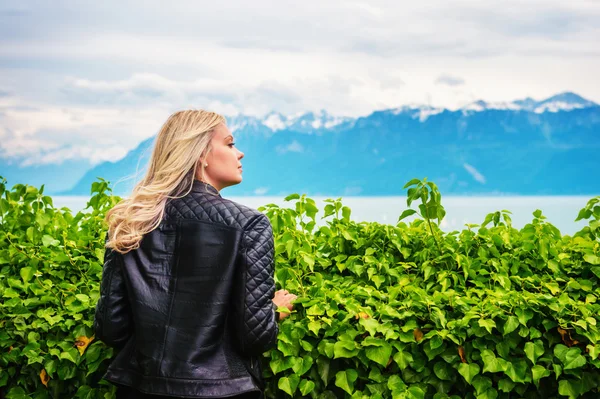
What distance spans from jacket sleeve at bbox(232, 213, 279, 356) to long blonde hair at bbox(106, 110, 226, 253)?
1.25ft

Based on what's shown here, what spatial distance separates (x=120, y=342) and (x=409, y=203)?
1728 mm

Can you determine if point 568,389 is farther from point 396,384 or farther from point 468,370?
point 396,384

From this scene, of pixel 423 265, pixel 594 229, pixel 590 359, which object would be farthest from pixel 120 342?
pixel 594 229

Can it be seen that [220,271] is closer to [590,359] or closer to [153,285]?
[153,285]

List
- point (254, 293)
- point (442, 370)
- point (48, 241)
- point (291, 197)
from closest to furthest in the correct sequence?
point (254, 293) < point (442, 370) < point (291, 197) < point (48, 241)

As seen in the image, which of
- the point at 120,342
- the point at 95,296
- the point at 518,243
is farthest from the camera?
the point at 518,243

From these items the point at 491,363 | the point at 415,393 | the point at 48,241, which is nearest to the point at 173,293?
the point at 415,393

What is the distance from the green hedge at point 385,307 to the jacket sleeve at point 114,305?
1.77 ft

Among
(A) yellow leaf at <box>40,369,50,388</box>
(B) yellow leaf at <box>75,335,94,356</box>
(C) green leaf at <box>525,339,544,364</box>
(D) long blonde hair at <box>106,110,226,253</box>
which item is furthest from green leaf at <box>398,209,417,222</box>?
(A) yellow leaf at <box>40,369,50,388</box>

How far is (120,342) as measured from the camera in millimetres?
2992

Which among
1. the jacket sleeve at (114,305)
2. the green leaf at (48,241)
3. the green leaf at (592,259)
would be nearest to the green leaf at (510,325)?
the green leaf at (592,259)

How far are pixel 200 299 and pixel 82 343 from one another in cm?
113

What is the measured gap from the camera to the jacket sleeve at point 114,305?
115 inches

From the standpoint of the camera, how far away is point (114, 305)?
290cm
